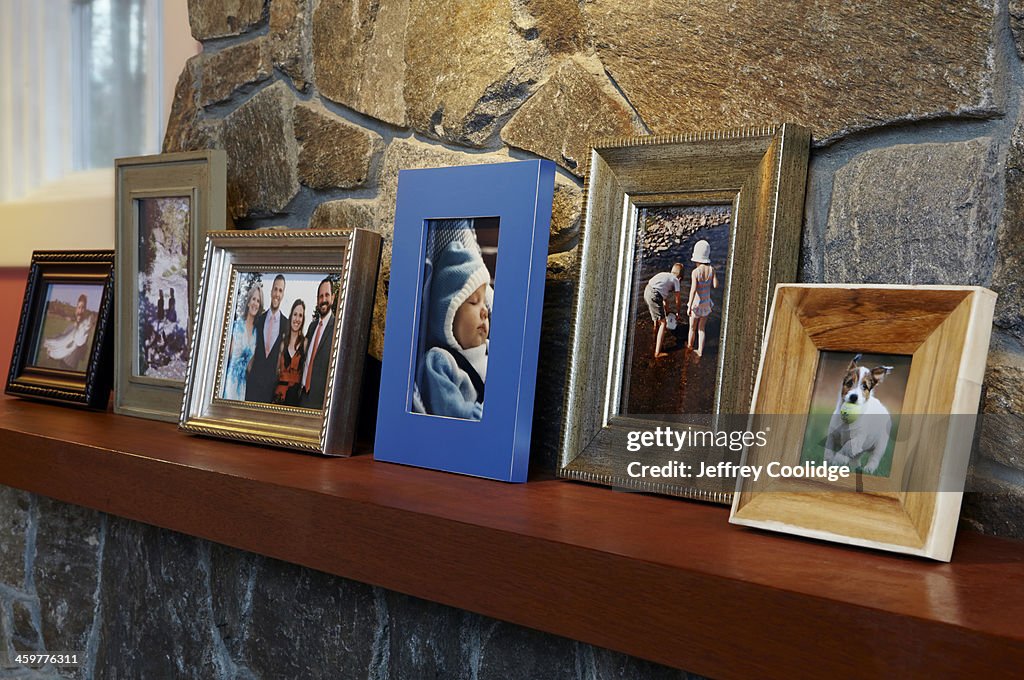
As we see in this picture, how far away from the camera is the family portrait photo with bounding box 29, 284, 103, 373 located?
1630 millimetres

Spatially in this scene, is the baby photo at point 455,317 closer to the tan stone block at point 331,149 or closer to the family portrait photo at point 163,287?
the tan stone block at point 331,149

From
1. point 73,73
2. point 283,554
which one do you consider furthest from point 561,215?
point 73,73

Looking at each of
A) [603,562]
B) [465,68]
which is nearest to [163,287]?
[465,68]

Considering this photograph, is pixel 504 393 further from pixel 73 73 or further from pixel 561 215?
pixel 73 73

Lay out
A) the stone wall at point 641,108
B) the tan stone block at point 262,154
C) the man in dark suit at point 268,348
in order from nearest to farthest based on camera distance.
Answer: the stone wall at point 641,108 < the man in dark suit at point 268,348 < the tan stone block at point 262,154

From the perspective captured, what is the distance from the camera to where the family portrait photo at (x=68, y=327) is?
1630 mm

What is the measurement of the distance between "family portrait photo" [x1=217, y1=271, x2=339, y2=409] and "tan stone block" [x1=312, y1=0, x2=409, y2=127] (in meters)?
0.28

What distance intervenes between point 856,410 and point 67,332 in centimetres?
137

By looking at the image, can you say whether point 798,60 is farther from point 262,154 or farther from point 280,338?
point 262,154

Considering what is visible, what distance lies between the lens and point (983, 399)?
0.87m

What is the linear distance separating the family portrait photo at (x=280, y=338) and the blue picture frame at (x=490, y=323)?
11 centimetres

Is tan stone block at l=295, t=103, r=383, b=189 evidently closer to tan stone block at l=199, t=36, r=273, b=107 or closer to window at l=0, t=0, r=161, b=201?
tan stone block at l=199, t=36, r=273, b=107

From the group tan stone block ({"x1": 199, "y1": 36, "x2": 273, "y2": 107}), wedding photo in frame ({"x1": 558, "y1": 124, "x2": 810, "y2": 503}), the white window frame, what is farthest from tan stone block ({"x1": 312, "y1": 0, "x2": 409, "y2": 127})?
the white window frame

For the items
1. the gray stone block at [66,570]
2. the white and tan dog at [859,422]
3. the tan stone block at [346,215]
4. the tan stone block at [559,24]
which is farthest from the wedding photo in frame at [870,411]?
the gray stone block at [66,570]
